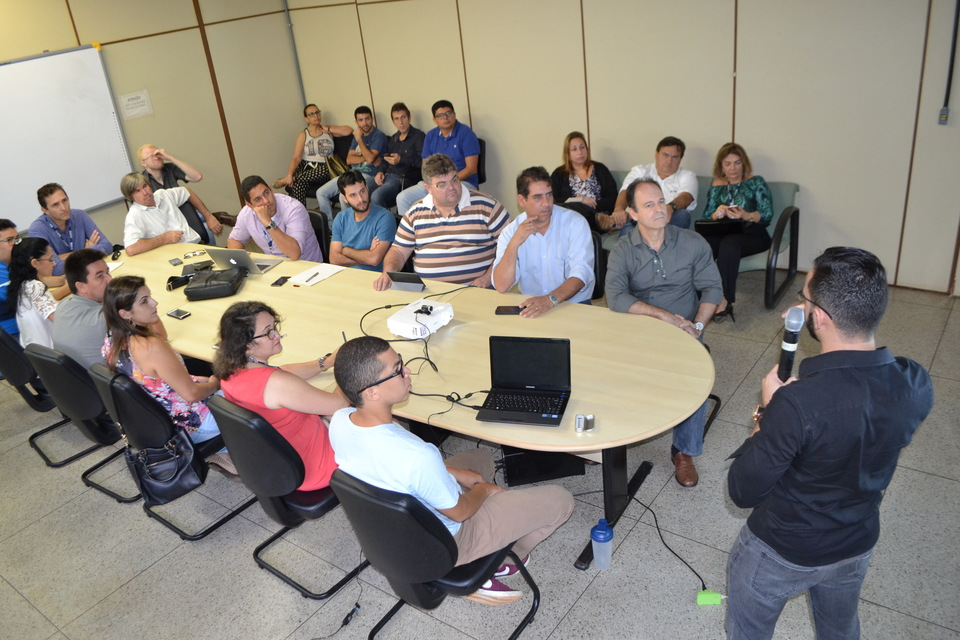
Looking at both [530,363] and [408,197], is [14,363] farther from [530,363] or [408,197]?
[408,197]

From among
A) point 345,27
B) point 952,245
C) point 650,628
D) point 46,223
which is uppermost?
point 345,27

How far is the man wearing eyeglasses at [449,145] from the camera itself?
632 centimetres

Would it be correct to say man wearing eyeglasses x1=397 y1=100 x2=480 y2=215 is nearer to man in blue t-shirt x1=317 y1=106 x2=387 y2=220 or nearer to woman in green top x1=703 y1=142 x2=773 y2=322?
man in blue t-shirt x1=317 y1=106 x2=387 y2=220

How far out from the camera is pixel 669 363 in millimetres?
2777

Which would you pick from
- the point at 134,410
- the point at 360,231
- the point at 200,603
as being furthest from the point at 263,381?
the point at 360,231

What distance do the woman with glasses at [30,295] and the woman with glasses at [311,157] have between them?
11.8 ft

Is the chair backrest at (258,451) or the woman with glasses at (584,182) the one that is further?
the woman with glasses at (584,182)

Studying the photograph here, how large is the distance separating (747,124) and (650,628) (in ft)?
13.0

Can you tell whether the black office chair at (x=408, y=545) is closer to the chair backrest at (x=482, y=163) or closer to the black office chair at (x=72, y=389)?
the black office chair at (x=72, y=389)

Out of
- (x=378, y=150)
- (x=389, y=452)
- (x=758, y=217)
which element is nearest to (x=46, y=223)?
(x=378, y=150)

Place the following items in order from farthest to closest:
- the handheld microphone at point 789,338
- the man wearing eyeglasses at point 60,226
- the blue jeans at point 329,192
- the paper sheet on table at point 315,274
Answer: the blue jeans at point 329,192, the man wearing eyeglasses at point 60,226, the paper sheet on table at point 315,274, the handheld microphone at point 789,338

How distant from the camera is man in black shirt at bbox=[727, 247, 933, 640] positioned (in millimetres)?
1596

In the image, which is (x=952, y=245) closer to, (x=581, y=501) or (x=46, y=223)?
(x=581, y=501)

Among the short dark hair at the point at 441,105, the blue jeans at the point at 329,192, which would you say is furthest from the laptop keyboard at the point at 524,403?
the blue jeans at the point at 329,192
